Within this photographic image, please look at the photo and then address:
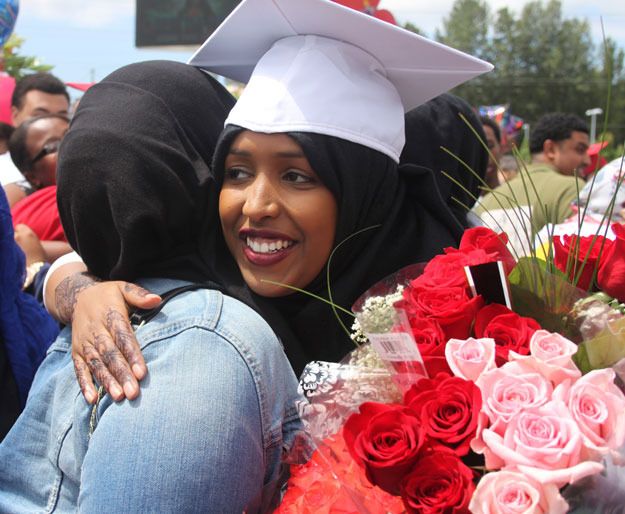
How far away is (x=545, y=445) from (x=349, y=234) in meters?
1.01

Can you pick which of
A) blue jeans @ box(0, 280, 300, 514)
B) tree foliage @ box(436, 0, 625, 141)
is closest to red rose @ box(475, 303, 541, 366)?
blue jeans @ box(0, 280, 300, 514)

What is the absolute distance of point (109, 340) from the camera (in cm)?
168

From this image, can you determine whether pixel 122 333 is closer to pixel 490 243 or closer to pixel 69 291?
pixel 69 291

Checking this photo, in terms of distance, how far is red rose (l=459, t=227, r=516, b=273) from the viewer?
1563 millimetres

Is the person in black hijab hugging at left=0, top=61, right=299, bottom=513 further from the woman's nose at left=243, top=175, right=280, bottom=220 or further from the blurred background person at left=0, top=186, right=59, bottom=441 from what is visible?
the blurred background person at left=0, top=186, right=59, bottom=441

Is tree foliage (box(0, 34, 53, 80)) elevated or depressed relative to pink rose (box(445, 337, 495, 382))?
depressed

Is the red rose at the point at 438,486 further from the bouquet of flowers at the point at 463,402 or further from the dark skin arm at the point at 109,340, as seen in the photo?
the dark skin arm at the point at 109,340

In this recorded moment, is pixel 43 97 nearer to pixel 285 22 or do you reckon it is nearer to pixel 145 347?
pixel 285 22

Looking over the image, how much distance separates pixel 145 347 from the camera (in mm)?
1630

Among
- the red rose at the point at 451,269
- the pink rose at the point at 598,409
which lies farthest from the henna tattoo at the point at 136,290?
the pink rose at the point at 598,409

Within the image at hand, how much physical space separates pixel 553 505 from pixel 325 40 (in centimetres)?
136

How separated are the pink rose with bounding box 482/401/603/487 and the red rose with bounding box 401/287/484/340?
0.95ft

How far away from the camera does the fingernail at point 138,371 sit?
154 centimetres

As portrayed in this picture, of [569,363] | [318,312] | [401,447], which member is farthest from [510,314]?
[318,312]
